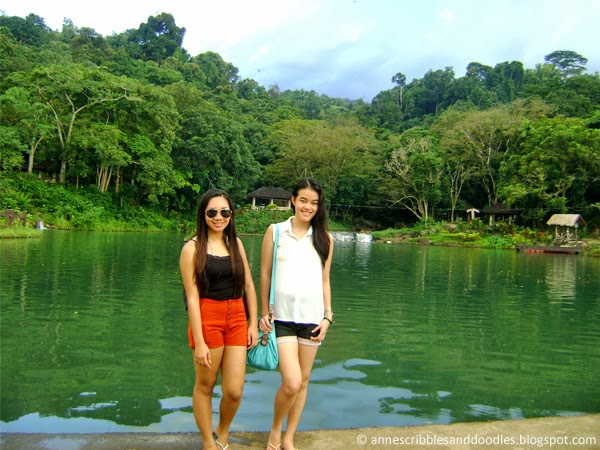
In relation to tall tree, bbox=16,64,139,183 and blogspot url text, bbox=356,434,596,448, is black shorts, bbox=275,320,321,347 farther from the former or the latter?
tall tree, bbox=16,64,139,183

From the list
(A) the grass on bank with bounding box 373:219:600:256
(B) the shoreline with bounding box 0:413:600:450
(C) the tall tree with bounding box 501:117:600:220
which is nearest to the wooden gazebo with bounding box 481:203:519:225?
(A) the grass on bank with bounding box 373:219:600:256

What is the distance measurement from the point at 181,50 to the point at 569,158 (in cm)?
6544

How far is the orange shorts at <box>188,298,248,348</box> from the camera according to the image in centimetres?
302

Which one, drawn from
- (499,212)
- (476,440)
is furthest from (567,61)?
(476,440)

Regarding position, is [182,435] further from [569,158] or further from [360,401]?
[569,158]

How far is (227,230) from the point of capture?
3232mm

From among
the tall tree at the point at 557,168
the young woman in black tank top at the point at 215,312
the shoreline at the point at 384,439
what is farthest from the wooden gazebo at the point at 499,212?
the young woman in black tank top at the point at 215,312

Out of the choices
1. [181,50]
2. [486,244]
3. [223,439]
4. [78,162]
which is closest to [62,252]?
[223,439]

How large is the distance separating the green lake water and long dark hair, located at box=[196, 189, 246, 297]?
1.56 m

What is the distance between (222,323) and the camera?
3047 mm

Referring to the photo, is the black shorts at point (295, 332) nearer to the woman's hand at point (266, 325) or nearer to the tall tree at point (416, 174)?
the woman's hand at point (266, 325)

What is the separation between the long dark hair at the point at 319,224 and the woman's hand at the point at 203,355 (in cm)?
87

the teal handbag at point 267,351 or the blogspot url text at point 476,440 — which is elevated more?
the teal handbag at point 267,351

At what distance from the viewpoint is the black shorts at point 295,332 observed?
317cm
